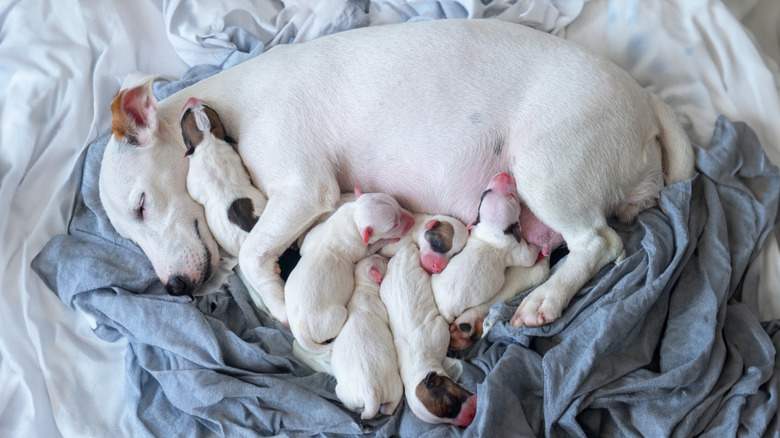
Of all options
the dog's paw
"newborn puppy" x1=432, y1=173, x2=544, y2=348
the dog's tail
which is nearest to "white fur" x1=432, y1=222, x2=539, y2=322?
"newborn puppy" x1=432, y1=173, x2=544, y2=348

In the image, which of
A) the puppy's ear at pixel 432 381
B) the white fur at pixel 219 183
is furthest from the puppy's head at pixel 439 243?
the white fur at pixel 219 183

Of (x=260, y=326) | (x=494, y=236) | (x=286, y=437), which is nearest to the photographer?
(x=286, y=437)

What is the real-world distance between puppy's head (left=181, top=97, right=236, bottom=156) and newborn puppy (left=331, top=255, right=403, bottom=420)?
0.68 meters

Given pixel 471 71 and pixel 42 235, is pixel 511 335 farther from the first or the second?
pixel 42 235

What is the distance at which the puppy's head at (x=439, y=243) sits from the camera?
1.90m

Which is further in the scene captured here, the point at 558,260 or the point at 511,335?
the point at 558,260

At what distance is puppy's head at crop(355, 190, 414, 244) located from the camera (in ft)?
6.15

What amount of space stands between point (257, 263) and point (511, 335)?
2.56 feet

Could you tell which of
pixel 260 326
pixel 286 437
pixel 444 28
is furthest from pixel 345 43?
pixel 286 437

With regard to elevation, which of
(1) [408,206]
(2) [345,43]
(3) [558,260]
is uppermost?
(2) [345,43]

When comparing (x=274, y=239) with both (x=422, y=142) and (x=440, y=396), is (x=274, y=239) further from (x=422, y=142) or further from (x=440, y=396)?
(x=440, y=396)

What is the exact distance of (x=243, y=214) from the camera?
200cm

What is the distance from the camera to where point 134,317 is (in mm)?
1904

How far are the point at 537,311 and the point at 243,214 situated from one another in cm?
92
